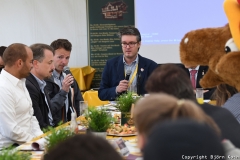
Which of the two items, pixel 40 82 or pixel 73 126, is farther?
pixel 40 82

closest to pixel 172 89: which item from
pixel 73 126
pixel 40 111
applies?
pixel 73 126

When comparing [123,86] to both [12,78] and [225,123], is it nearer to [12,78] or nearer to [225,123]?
[12,78]

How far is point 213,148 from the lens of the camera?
1016 millimetres

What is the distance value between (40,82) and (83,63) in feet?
11.0

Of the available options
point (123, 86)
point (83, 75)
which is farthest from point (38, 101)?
point (83, 75)

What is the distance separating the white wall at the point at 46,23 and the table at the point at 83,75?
0.22 meters

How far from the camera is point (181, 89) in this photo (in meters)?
1.83

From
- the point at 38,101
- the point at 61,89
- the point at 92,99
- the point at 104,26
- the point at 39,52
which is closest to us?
the point at 38,101

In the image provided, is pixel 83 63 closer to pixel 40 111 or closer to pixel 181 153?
pixel 40 111

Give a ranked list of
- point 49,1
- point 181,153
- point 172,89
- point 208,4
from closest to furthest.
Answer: point 181,153 → point 172,89 → point 208,4 → point 49,1

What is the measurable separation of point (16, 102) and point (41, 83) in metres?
0.53

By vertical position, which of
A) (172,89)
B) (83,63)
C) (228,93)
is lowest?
(83,63)

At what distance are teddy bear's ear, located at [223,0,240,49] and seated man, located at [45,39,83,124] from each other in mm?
1920

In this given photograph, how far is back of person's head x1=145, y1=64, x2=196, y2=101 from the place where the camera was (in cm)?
182
